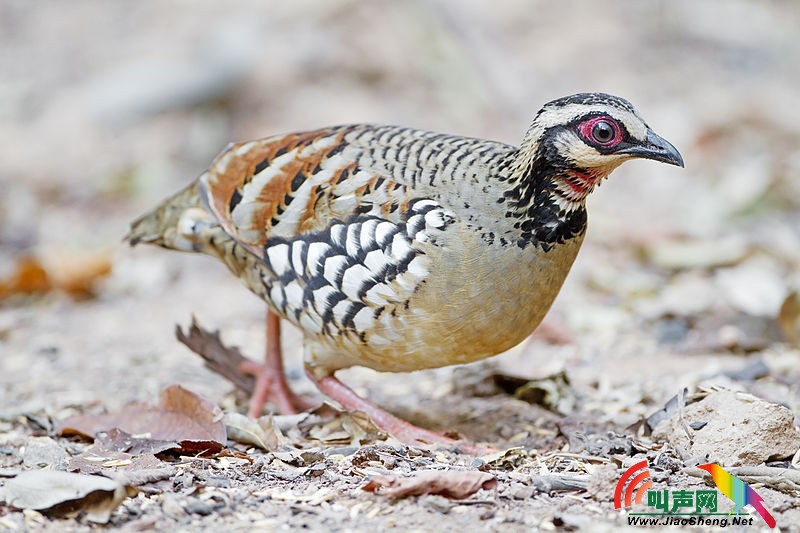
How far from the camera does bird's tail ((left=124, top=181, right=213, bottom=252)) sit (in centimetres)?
526

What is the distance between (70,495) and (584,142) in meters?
2.35

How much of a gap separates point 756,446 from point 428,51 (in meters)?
8.32

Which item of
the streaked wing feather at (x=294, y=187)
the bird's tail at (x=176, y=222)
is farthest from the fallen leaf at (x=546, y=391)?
the bird's tail at (x=176, y=222)

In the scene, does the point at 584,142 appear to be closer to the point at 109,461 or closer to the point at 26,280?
the point at 109,461

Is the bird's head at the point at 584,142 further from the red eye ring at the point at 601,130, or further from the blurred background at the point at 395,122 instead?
the blurred background at the point at 395,122

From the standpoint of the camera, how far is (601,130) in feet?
13.8

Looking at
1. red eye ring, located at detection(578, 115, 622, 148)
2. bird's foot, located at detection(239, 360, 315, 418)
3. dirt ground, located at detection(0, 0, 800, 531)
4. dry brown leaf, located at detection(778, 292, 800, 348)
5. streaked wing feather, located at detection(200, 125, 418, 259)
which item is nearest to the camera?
dirt ground, located at detection(0, 0, 800, 531)

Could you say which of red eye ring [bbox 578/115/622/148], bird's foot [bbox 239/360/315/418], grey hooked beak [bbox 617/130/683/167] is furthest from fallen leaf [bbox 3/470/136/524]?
grey hooked beak [bbox 617/130/683/167]

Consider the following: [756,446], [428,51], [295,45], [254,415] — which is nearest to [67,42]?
[295,45]

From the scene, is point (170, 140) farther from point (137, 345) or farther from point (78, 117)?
point (137, 345)

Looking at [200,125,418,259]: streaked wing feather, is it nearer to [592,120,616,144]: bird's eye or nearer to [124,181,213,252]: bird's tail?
[124,181,213,252]: bird's tail

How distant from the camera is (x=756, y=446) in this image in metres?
4.10

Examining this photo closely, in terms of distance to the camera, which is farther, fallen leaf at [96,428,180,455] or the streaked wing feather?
the streaked wing feather

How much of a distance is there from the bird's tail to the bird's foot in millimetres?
762
